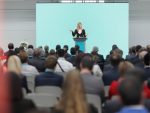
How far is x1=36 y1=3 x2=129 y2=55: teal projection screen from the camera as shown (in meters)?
18.7

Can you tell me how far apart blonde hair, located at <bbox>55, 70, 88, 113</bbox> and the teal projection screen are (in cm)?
1545

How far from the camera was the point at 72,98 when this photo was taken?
318 cm

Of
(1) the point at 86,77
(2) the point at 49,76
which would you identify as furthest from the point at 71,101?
(2) the point at 49,76

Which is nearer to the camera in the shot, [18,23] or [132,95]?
[132,95]

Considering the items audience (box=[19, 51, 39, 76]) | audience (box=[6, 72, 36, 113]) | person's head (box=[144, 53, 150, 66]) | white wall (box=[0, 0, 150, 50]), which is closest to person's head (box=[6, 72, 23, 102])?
audience (box=[6, 72, 36, 113])

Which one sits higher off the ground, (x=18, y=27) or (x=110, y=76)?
(x=18, y=27)

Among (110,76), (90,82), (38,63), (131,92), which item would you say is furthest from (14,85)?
(38,63)

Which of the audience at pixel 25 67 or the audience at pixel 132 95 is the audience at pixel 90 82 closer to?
the audience at pixel 25 67

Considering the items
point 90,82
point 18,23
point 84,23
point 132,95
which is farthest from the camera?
point 18,23

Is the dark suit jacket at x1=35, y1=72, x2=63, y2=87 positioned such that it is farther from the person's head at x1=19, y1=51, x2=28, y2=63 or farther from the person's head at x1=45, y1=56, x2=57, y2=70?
the person's head at x1=19, y1=51, x2=28, y2=63

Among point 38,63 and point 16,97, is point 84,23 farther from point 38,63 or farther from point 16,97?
point 16,97

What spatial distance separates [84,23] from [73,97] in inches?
627

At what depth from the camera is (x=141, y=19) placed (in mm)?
19422

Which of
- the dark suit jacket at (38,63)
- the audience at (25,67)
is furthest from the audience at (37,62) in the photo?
the audience at (25,67)
